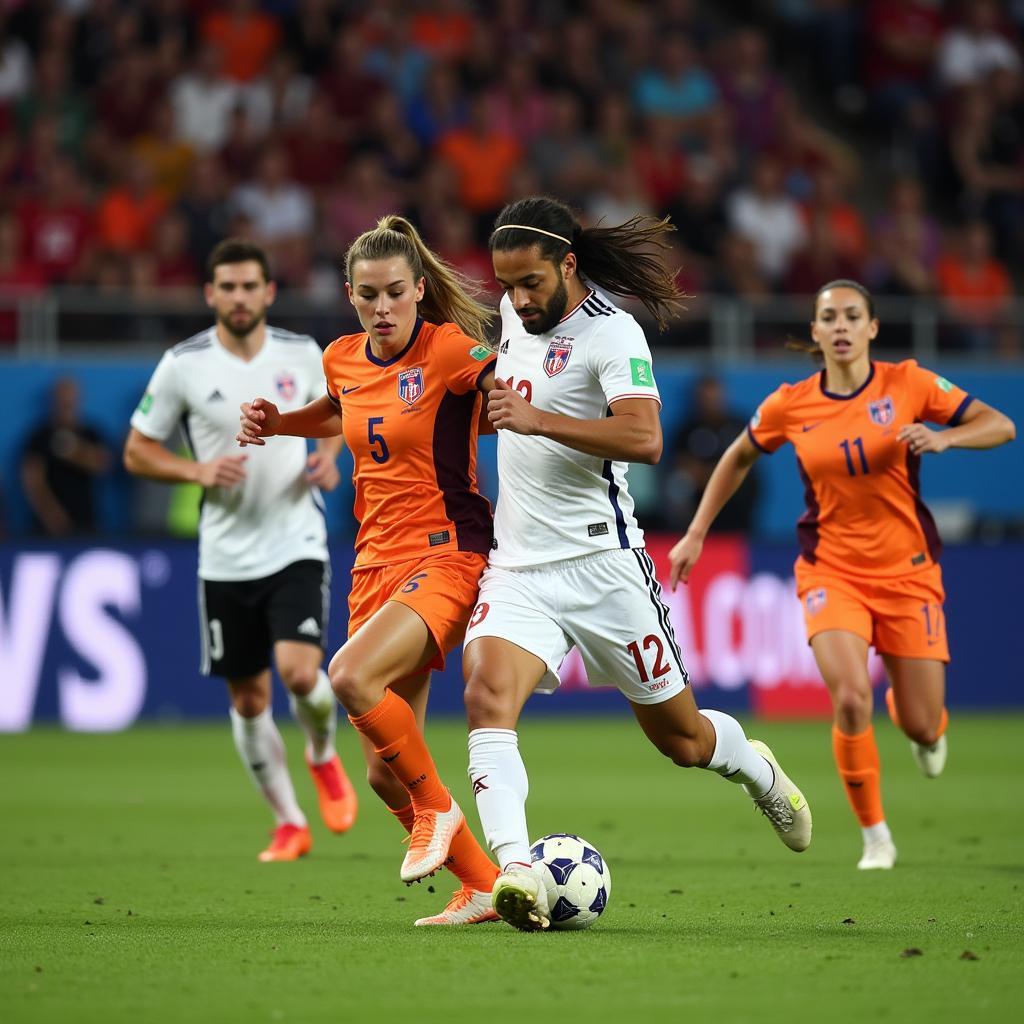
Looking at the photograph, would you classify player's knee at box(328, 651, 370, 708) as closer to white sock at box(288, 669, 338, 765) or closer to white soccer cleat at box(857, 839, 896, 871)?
white sock at box(288, 669, 338, 765)

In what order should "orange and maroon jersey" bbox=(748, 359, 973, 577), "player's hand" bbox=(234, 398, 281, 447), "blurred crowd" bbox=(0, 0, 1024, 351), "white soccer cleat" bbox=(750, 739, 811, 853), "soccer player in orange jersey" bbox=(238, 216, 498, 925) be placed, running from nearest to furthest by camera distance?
"soccer player in orange jersey" bbox=(238, 216, 498, 925), "player's hand" bbox=(234, 398, 281, 447), "white soccer cleat" bbox=(750, 739, 811, 853), "orange and maroon jersey" bbox=(748, 359, 973, 577), "blurred crowd" bbox=(0, 0, 1024, 351)

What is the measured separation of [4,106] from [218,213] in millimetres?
2385

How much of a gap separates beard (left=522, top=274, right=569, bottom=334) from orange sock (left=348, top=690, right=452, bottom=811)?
1.35 metres

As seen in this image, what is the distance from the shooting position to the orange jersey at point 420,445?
6605 mm

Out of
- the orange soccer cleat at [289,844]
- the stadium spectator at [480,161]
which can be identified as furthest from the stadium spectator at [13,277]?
the orange soccer cleat at [289,844]

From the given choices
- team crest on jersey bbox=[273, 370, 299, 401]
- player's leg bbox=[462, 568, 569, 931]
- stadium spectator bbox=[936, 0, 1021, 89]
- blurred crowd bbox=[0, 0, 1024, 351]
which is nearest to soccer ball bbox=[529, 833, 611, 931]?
player's leg bbox=[462, 568, 569, 931]

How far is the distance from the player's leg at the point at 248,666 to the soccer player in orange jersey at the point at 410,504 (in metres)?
2.18

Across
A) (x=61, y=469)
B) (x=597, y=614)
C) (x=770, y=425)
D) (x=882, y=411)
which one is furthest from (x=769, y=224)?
(x=597, y=614)

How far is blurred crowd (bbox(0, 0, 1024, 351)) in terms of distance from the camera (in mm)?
16641

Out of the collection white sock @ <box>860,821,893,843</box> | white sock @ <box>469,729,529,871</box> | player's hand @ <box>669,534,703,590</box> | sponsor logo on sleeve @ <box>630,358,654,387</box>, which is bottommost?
white sock @ <box>860,821,893,843</box>

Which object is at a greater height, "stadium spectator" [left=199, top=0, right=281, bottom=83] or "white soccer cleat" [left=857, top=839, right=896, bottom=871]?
"stadium spectator" [left=199, top=0, right=281, bottom=83]

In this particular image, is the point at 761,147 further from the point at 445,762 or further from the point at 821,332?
the point at 821,332

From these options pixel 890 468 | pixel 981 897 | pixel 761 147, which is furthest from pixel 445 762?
pixel 761 147

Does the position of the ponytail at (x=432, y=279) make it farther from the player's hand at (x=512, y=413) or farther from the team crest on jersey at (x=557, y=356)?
the player's hand at (x=512, y=413)
